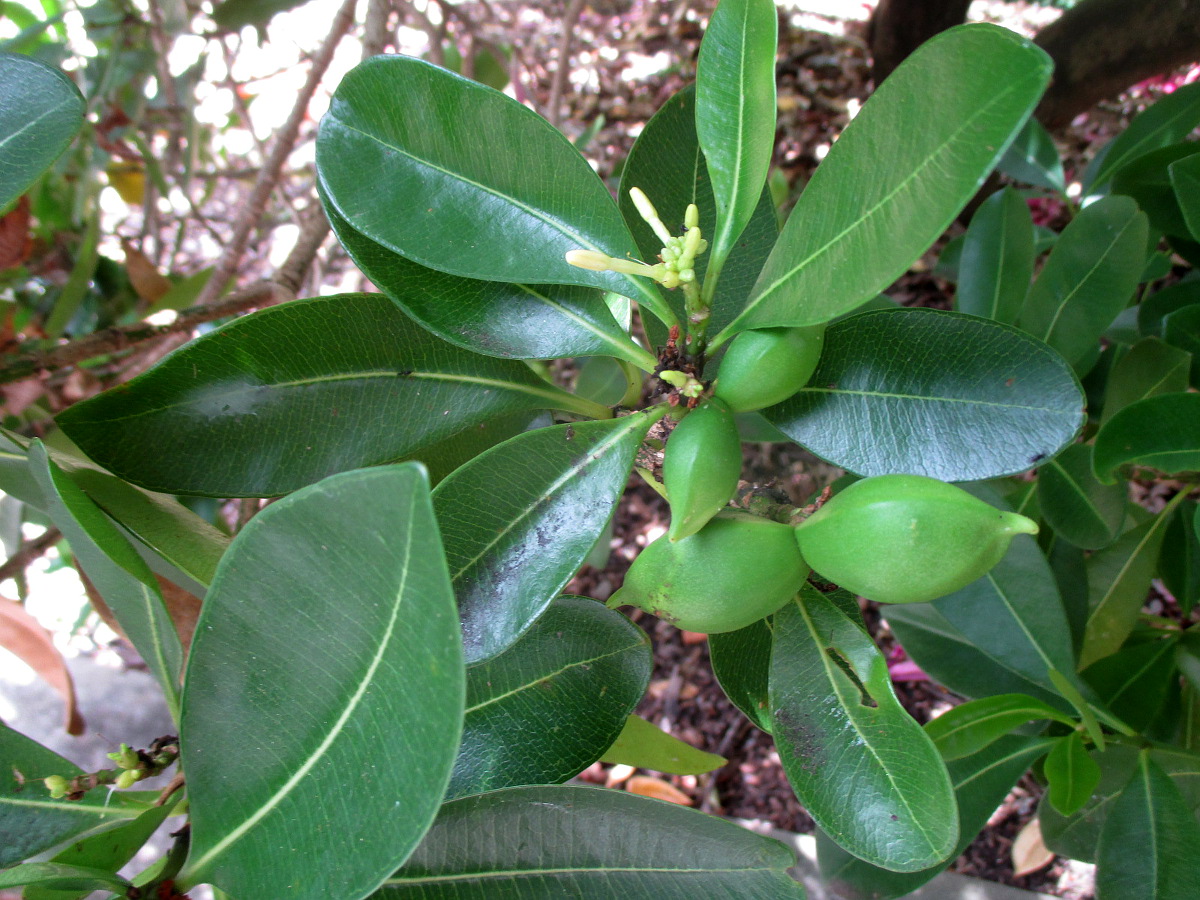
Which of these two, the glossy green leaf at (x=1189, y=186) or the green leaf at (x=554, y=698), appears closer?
the green leaf at (x=554, y=698)

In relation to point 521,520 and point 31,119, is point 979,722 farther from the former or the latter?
point 31,119

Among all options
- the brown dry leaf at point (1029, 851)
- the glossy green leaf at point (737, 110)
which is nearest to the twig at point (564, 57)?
the glossy green leaf at point (737, 110)

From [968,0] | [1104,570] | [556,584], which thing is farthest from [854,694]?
[968,0]

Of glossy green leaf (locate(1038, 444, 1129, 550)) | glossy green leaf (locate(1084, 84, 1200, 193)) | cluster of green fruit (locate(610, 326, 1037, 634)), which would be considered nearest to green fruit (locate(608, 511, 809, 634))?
cluster of green fruit (locate(610, 326, 1037, 634))

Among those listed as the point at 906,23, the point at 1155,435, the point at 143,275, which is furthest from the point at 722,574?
the point at 906,23

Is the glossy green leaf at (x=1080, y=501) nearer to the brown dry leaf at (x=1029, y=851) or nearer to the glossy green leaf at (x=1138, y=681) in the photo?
the glossy green leaf at (x=1138, y=681)

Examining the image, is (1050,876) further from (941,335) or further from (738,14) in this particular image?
(738,14)
